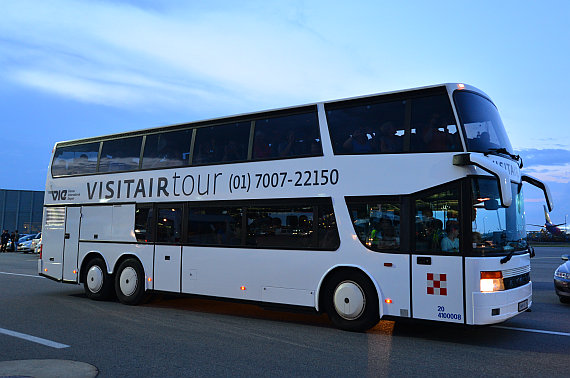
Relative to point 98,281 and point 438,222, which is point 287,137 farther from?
A: point 98,281

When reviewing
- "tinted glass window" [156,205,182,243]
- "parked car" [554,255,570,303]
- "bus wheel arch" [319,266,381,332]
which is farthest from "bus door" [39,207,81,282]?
"parked car" [554,255,570,303]

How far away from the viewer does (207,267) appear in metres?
10.3

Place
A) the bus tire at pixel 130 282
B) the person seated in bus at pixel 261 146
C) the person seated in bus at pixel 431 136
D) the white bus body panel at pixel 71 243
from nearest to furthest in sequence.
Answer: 1. the person seated in bus at pixel 431 136
2. the person seated in bus at pixel 261 146
3. the bus tire at pixel 130 282
4. the white bus body panel at pixel 71 243

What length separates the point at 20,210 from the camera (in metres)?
51.6

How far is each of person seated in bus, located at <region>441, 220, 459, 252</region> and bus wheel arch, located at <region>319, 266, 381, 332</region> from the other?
1.28 meters

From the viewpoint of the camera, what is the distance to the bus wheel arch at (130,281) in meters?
11.4

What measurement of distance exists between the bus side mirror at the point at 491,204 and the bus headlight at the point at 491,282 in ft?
3.03

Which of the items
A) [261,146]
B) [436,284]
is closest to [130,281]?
[261,146]

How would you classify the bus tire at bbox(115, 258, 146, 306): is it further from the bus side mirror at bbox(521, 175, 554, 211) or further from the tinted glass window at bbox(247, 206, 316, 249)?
the bus side mirror at bbox(521, 175, 554, 211)

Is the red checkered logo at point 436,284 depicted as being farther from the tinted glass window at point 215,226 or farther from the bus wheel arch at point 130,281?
the bus wheel arch at point 130,281

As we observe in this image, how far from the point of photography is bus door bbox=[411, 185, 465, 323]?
7383 mm

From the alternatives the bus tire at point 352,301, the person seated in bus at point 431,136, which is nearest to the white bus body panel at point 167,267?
the bus tire at point 352,301

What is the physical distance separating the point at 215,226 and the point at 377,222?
3.53 metres

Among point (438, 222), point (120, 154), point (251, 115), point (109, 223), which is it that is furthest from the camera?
point (120, 154)
